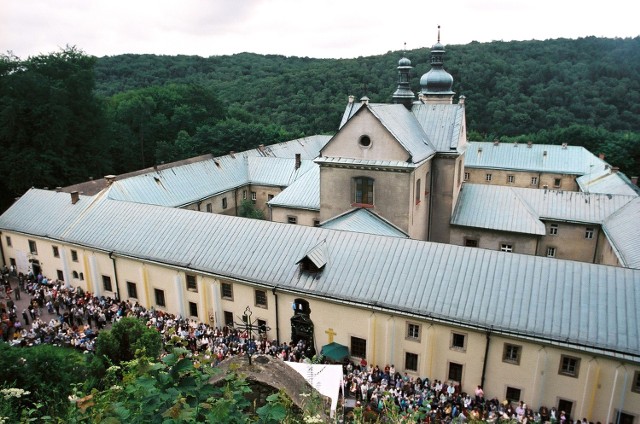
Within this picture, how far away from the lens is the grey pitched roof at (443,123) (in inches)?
1331

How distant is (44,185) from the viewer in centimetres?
4778

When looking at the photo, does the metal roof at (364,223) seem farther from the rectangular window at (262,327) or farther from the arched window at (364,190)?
the rectangular window at (262,327)

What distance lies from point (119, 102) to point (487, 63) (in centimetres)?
7304

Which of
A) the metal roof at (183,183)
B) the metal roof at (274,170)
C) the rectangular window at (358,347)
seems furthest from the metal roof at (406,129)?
the metal roof at (183,183)

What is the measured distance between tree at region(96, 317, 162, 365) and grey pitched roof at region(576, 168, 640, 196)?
41177mm

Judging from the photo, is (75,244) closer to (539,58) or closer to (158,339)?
(158,339)

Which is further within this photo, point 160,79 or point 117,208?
point 160,79

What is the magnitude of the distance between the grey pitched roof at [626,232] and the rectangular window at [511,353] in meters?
10.3

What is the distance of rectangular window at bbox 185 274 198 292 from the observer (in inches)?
1129

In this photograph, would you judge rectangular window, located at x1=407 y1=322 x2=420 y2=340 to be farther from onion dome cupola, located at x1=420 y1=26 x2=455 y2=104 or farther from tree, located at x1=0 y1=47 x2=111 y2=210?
tree, located at x1=0 y1=47 x2=111 y2=210

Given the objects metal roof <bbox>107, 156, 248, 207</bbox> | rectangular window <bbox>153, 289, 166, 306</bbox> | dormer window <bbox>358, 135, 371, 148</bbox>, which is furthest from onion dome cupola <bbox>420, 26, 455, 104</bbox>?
rectangular window <bbox>153, 289, 166, 306</bbox>

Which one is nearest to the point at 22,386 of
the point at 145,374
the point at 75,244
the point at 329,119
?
the point at 145,374

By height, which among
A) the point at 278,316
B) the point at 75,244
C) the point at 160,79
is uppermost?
the point at 160,79

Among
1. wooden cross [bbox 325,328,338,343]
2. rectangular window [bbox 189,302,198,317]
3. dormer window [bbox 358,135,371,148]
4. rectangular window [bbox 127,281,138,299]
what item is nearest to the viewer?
wooden cross [bbox 325,328,338,343]
